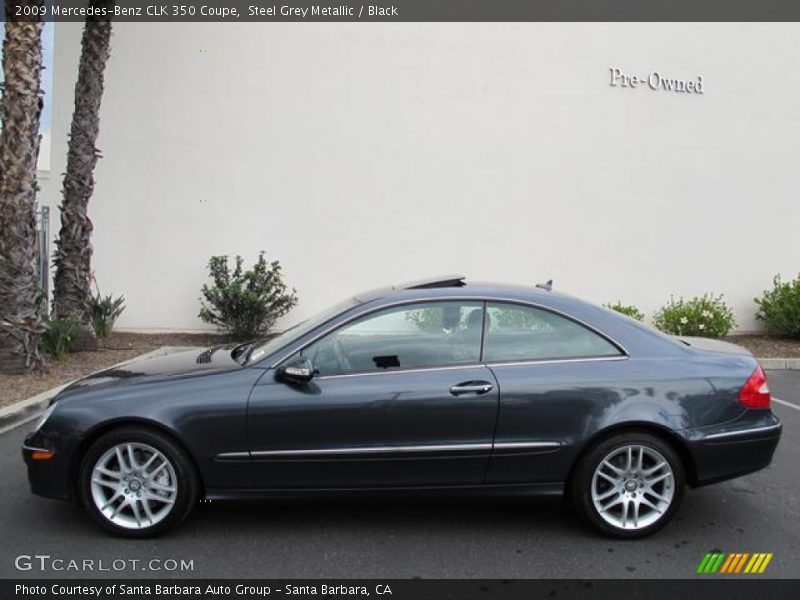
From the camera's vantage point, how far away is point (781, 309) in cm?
1079

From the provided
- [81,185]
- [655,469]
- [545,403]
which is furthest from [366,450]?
[81,185]

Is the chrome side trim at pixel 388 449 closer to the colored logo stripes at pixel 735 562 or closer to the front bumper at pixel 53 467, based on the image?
the front bumper at pixel 53 467

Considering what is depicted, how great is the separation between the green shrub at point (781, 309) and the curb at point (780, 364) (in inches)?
59.5

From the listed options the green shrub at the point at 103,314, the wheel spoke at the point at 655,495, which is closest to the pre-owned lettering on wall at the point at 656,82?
the green shrub at the point at 103,314

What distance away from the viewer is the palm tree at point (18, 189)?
730cm

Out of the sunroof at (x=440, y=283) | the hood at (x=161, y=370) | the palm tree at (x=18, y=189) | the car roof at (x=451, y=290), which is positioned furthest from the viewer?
the palm tree at (x=18, y=189)

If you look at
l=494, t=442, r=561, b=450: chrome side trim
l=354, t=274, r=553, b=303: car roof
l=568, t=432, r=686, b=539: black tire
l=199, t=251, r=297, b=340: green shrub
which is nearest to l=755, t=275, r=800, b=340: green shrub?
l=199, t=251, r=297, b=340: green shrub

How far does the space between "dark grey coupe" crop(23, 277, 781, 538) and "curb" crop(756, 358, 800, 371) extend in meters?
6.38

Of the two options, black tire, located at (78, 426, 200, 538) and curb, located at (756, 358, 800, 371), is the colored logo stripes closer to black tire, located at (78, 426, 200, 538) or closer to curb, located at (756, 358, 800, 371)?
black tire, located at (78, 426, 200, 538)

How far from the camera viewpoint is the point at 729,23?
37.1 feet

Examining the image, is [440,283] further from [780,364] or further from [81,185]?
[780,364]

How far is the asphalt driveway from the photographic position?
11.0 ft
